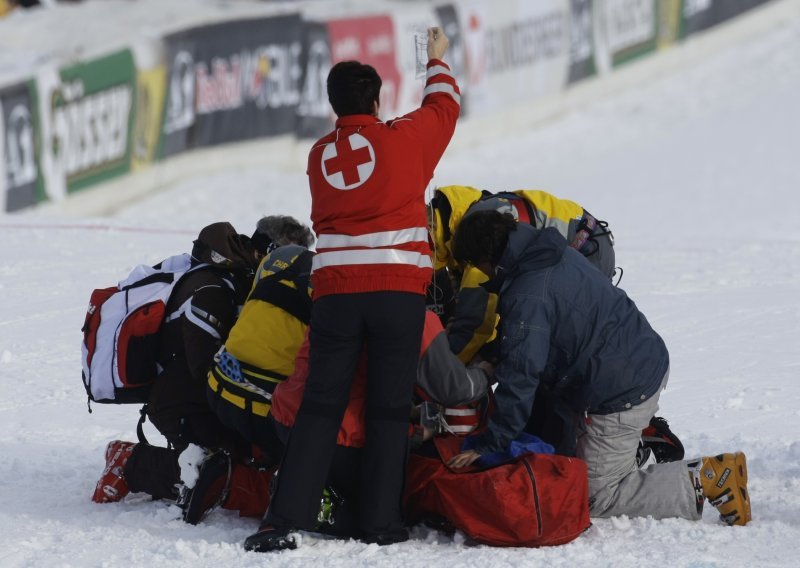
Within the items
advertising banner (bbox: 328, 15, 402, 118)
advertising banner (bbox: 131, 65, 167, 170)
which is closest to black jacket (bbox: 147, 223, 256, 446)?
advertising banner (bbox: 131, 65, 167, 170)

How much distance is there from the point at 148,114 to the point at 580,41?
7.77 meters

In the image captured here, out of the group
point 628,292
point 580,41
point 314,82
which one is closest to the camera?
point 628,292

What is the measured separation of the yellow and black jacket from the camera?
4852 mm

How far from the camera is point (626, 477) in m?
4.92

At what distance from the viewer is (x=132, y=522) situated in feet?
16.2

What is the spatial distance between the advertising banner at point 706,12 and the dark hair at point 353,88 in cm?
1743

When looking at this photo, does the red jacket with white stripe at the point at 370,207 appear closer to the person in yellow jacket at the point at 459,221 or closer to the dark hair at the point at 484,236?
the dark hair at the point at 484,236

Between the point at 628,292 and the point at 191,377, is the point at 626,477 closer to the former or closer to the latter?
the point at 191,377

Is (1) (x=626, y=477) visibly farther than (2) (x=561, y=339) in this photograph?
Yes

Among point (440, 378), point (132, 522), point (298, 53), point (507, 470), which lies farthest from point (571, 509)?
point (298, 53)

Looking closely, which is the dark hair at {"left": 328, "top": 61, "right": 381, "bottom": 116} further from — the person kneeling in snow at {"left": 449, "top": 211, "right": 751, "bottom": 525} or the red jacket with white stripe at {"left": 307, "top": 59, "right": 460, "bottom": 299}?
the person kneeling in snow at {"left": 449, "top": 211, "right": 751, "bottom": 525}

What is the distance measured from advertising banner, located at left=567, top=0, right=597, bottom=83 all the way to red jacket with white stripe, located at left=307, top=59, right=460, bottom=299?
1520cm

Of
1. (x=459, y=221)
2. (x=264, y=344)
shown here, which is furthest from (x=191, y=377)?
(x=459, y=221)

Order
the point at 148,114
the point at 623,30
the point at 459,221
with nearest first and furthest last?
1. the point at 459,221
2. the point at 148,114
3. the point at 623,30
